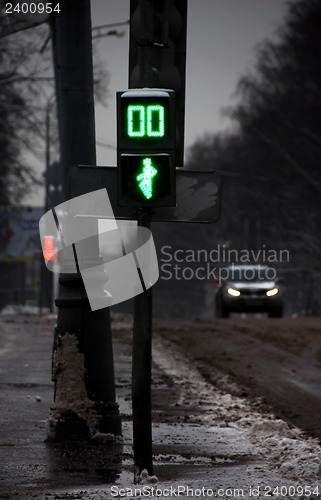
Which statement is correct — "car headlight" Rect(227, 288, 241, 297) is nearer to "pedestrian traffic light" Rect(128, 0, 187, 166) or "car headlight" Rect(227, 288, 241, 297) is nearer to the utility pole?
the utility pole

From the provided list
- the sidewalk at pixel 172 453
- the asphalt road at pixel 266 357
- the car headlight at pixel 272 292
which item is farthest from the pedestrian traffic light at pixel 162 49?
the car headlight at pixel 272 292

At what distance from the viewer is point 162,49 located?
9.99m

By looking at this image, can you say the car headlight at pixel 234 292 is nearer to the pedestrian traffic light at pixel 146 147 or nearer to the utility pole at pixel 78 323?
the utility pole at pixel 78 323

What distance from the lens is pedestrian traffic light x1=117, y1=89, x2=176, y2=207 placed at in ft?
31.1

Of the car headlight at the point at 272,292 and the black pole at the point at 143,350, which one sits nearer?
the black pole at the point at 143,350

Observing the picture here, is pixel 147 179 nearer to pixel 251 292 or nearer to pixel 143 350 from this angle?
pixel 143 350

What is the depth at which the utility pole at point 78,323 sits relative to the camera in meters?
12.3

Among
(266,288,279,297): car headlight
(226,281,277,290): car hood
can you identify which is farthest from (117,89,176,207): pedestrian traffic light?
(266,288,279,297): car headlight

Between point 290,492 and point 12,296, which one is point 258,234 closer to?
point 12,296

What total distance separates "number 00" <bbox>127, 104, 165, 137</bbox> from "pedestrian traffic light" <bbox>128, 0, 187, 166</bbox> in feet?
1.07

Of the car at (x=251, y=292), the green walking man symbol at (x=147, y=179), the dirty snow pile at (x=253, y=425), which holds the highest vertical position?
the green walking man symbol at (x=147, y=179)

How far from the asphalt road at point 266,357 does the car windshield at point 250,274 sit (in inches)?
167

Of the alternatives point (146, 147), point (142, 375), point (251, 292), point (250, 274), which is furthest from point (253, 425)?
point (250, 274)

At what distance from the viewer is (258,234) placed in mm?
88438
